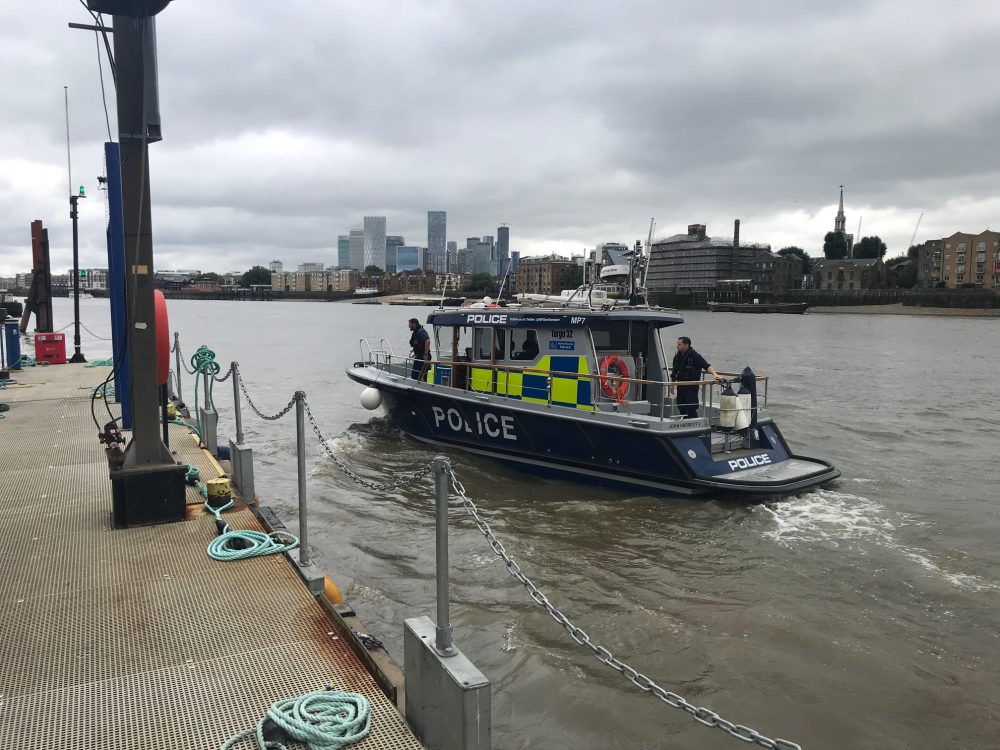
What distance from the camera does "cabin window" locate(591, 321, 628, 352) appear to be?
11.2 meters

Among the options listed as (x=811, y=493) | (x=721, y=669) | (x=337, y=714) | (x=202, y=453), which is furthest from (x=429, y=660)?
(x=811, y=493)

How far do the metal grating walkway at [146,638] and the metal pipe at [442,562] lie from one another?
1.57 feet

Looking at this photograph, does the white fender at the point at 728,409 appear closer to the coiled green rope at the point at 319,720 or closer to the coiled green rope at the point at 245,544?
the coiled green rope at the point at 245,544

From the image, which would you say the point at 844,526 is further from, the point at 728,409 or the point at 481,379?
the point at 481,379

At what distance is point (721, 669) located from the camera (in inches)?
225

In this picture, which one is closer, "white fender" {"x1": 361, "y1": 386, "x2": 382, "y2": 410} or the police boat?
the police boat

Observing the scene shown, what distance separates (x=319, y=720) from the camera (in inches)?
130

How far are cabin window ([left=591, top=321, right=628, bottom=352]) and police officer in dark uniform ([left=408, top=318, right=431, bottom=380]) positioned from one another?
3705 millimetres

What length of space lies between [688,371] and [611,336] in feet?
4.45

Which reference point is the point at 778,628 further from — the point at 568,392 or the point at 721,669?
the point at 568,392

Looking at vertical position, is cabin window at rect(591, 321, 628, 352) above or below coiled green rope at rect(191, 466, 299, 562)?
above

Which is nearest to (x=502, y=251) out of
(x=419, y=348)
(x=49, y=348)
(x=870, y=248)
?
(x=419, y=348)

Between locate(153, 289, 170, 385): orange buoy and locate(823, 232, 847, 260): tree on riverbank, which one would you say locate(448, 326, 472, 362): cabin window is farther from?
locate(823, 232, 847, 260): tree on riverbank

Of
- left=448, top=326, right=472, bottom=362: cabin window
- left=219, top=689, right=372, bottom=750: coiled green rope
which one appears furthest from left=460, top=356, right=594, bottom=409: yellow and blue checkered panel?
left=219, top=689, right=372, bottom=750: coiled green rope
